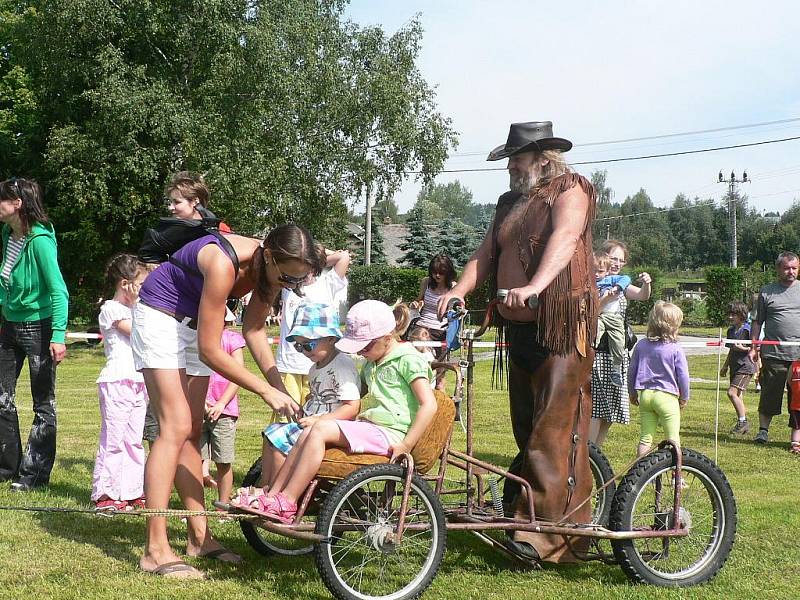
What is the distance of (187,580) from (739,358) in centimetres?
886

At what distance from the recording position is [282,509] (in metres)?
4.21

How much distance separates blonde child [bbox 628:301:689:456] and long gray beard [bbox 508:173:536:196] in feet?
9.86

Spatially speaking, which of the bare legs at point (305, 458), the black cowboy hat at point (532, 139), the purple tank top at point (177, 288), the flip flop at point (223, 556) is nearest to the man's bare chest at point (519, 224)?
the black cowboy hat at point (532, 139)

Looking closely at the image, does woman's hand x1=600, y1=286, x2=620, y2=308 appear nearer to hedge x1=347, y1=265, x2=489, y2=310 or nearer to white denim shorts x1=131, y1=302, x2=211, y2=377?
white denim shorts x1=131, y1=302, x2=211, y2=377

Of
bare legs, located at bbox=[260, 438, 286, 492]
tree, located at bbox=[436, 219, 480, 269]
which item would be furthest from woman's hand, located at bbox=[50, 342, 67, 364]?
tree, located at bbox=[436, 219, 480, 269]

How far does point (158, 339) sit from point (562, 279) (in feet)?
6.64

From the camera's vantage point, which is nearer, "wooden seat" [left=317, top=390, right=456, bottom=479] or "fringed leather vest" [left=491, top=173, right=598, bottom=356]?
"wooden seat" [left=317, top=390, right=456, bottom=479]

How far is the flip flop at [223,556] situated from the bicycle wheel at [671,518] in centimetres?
193

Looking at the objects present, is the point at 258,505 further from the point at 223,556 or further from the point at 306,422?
the point at 223,556

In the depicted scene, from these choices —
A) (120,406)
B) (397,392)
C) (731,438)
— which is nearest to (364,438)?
(397,392)

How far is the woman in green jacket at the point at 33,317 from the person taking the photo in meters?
6.73

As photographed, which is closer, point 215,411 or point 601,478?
point 601,478

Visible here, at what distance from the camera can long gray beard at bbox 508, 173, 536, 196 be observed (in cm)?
495

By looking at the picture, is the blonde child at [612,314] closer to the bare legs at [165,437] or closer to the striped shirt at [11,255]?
the bare legs at [165,437]
